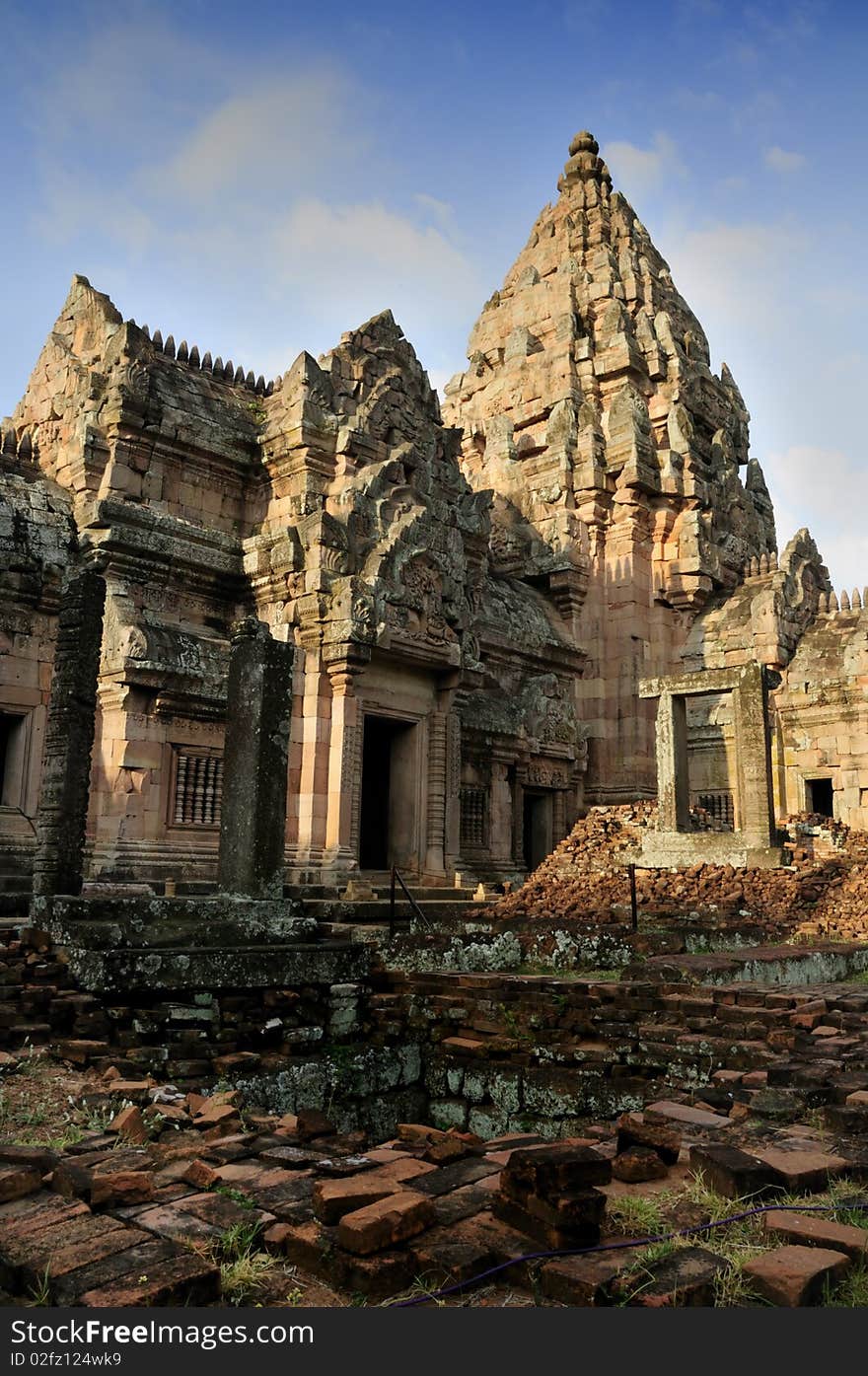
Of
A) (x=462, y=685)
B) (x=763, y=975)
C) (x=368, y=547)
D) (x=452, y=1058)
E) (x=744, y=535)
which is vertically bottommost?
(x=452, y=1058)

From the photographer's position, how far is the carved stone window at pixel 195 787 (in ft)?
44.1

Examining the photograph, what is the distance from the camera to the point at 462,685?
1647 centimetres

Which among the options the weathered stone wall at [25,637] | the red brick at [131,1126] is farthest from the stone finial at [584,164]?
the red brick at [131,1126]

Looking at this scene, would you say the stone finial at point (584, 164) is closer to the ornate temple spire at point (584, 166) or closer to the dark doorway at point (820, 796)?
the ornate temple spire at point (584, 166)

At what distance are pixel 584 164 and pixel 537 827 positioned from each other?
65.6 ft

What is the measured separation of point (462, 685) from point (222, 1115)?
11536mm

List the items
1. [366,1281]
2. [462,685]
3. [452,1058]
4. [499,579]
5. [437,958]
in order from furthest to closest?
[499,579]
[462,685]
[437,958]
[452,1058]
[366,1281]

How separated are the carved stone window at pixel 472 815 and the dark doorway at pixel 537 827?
7.17ft

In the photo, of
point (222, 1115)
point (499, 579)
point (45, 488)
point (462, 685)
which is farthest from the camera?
point (499, 579)

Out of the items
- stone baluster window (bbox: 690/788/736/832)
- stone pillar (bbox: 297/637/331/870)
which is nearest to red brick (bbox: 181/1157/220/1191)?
stone pillar (bbox: 297/637/331/870)

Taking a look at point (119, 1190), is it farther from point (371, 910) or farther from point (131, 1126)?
point (371, 910)

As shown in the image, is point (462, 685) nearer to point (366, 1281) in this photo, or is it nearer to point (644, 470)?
point (644, 470)

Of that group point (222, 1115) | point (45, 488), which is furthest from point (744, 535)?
point (222, 1115)

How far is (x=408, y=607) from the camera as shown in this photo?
49.2ft
